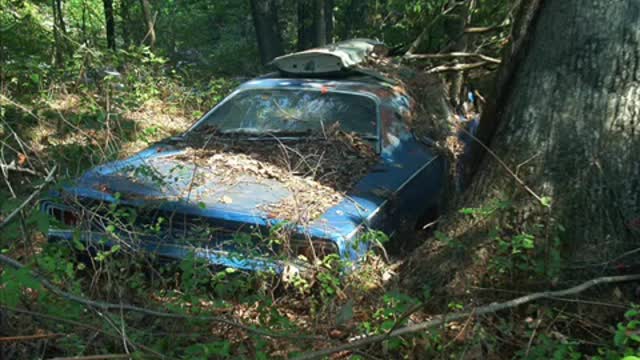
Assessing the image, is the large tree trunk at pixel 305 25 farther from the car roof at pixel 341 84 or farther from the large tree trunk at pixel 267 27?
the car roof at pixel 341 84

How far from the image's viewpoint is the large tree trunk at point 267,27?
13.5 meters

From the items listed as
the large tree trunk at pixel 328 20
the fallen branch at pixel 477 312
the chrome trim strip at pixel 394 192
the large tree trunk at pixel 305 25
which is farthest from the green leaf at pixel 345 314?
the large tree trunk at pixel 305 25

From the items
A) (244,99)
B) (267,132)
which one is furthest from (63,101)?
(267,132)

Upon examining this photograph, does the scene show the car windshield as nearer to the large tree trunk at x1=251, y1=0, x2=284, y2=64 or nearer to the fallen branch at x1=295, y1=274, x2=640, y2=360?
the fallen branch at x1=295, y1=274, x2=640, y2=360

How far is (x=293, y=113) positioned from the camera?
17.4 feet

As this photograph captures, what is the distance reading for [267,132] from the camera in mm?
5105

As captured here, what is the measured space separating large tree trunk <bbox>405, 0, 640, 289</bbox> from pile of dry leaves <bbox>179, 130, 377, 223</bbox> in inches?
30.6

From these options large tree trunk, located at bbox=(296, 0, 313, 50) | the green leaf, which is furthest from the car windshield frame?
large tree trunk, located at bbox=(296, 0, 313, 50)

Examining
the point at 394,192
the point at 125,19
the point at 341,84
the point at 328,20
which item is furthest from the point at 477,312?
the point at 125,19

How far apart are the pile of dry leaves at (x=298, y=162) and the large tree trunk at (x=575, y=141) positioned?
777mm

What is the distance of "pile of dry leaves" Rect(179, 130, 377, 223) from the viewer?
13.4 ft

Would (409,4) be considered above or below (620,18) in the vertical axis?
above

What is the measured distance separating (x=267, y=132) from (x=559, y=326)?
276 cm

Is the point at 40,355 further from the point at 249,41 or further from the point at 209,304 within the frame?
the point at 249,41
